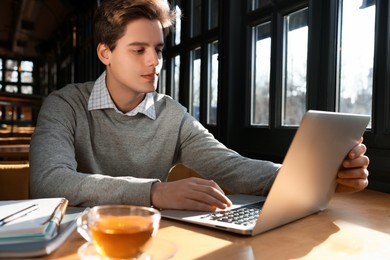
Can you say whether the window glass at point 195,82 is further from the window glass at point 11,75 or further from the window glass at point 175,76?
the window glass at point 11,75

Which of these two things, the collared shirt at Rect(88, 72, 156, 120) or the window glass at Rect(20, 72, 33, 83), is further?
the window glass at Rect(20, 72, 33, 83)

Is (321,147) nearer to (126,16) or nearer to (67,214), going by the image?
(67,214)

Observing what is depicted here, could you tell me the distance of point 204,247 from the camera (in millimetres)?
770

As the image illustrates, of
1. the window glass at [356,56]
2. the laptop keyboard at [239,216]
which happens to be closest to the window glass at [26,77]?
the window glass at [356,56]

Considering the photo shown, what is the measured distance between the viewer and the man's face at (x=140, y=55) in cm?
148

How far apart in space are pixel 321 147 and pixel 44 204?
0.61 meters

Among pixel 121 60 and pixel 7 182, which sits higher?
pixel 121 60

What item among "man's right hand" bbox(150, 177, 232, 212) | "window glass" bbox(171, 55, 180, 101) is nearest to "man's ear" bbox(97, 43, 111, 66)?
"man's right hand" bbox(150, 177, 232, 212)

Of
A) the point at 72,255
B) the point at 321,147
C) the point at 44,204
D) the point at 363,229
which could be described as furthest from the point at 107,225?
the point at 363,229

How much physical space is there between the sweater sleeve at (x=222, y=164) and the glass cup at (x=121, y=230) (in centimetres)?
70

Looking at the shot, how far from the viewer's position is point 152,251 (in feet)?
2.36

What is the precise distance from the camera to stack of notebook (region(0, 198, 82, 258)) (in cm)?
70

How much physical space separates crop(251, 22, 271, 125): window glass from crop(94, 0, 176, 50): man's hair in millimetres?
1022

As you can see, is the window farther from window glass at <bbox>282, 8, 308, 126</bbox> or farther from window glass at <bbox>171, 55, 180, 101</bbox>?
window glass at <bbox>282, 8, 308, 126</bbox>
